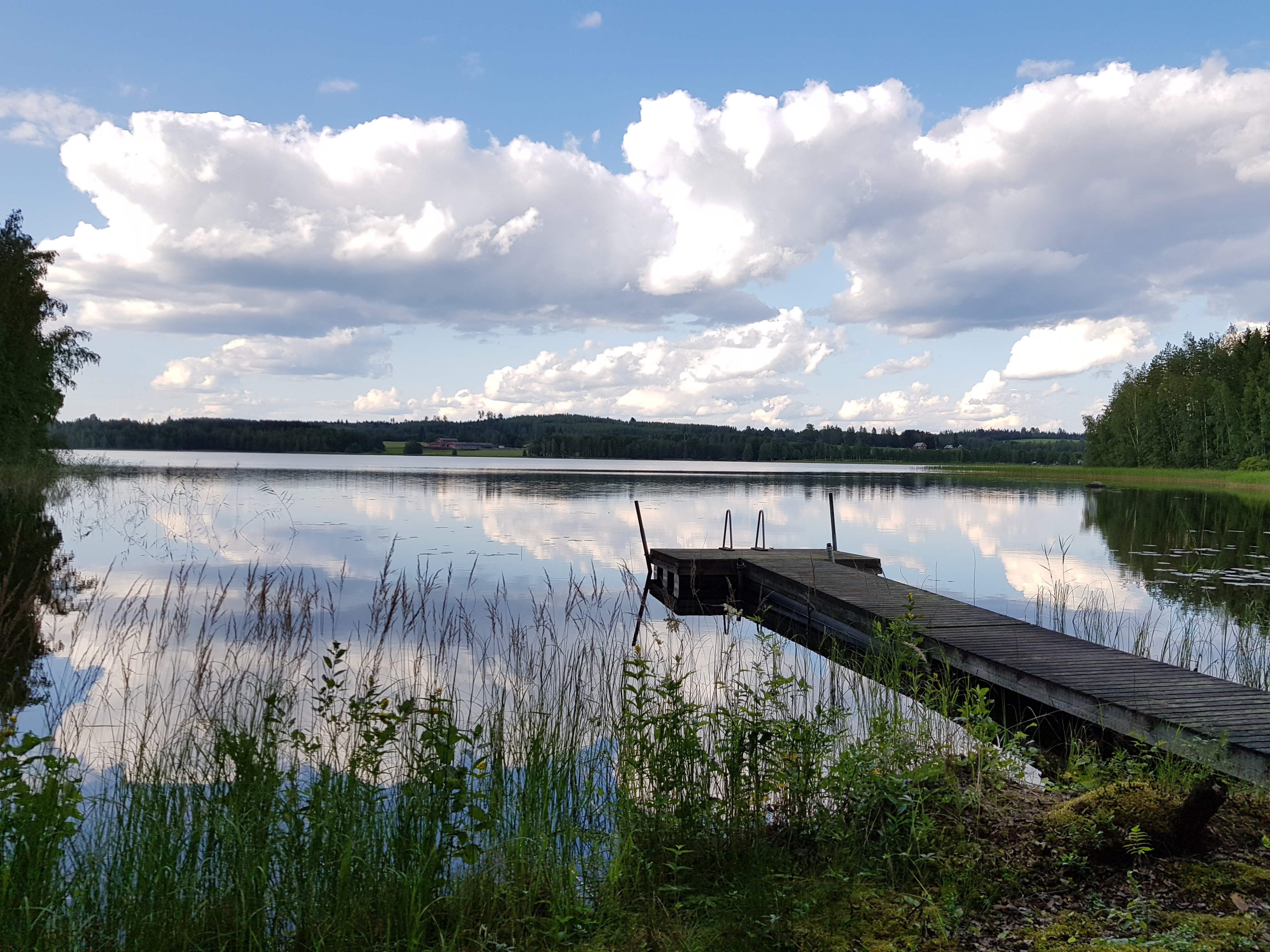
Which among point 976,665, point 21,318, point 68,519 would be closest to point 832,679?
point 976,665

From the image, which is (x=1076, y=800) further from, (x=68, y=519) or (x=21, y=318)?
(x=21, y=318)

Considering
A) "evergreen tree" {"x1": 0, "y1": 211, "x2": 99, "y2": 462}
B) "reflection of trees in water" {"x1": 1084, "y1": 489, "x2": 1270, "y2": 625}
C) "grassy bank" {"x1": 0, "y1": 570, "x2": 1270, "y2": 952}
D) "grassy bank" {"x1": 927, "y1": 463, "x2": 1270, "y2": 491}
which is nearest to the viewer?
"grassy bank" {"x1": 0, "y1": 570, "x2": 1270, "y2": 952}

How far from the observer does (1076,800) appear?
4.70m

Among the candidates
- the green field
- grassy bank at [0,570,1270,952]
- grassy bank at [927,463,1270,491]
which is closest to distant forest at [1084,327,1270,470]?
grassy bank at [927,463,1270,491]

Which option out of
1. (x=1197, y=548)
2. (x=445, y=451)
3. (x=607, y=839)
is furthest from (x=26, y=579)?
(x=445, y=451)

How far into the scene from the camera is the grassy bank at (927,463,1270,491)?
5612 centimetres

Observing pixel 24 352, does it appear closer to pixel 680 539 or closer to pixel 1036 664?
pixel 680 539

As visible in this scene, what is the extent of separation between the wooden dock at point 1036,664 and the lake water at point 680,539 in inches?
68.0

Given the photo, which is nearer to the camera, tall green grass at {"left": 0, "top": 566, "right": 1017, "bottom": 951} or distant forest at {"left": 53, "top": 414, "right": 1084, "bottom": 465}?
tall green grass at {"left": 0, "top": 566, "right": 1017, "bottom": 951}

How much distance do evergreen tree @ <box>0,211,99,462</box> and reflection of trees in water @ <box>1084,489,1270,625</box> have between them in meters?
35.3

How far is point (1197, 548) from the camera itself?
907 inches

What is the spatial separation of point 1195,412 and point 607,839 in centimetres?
8150

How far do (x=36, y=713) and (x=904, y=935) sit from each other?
7955mm

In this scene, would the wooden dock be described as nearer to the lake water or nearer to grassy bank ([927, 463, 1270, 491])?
the lake water
